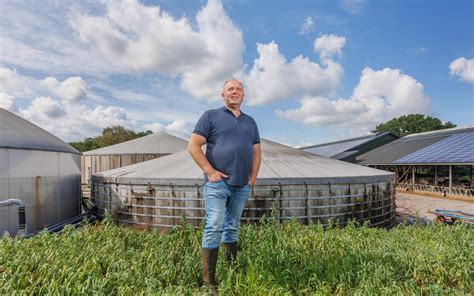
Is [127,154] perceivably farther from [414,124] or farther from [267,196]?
[414,124]

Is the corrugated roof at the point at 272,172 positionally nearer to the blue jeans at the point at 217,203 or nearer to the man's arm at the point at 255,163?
the man's arm at the point at 255,163

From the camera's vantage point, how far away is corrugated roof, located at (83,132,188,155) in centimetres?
2328

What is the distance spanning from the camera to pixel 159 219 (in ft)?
27.5

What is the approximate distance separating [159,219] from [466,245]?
735 cm

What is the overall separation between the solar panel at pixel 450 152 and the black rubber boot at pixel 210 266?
17.7 metres

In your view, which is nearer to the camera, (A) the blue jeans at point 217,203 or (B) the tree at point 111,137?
(A) the blue jeans at point 217,203

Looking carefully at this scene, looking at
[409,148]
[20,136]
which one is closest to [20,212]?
[20,136]

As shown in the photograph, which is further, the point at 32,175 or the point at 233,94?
the point at 32,175

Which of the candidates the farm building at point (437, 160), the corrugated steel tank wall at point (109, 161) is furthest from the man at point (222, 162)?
the corrugated steel tank wall at point (109, 161)

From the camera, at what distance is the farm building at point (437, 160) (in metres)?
17.2

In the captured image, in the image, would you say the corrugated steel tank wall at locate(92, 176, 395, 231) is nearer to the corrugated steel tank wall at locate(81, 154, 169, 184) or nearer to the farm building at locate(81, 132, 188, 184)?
the corrugated steel tank wall at locate(81, 154, 169, 184)

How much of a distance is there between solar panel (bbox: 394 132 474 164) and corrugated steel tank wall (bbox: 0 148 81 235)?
19816 millimetres

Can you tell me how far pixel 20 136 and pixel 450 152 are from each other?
75.6ft

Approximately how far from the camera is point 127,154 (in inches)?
890
